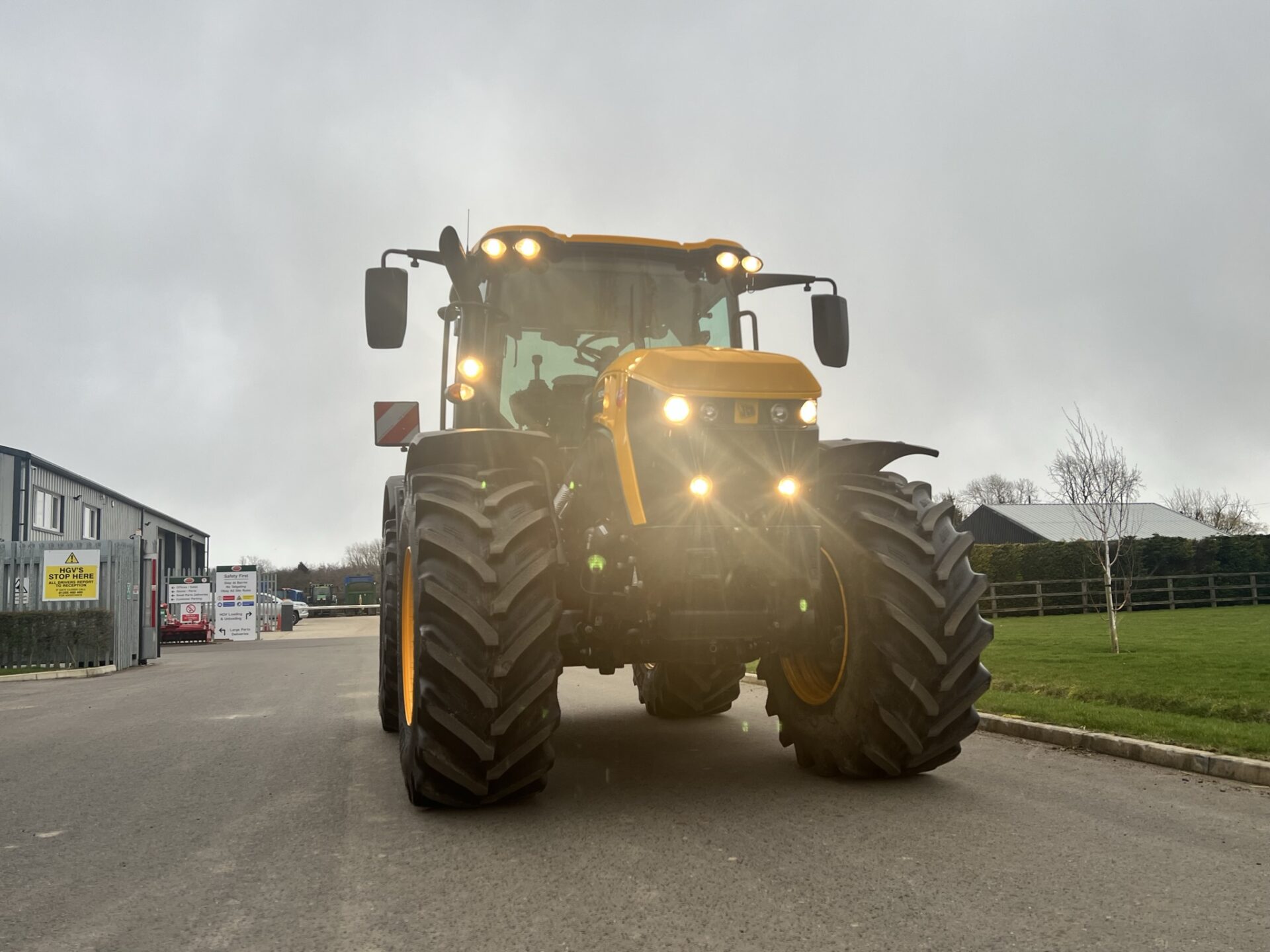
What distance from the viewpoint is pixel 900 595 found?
480cm

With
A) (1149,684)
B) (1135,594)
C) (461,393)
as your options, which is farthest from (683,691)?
(1135,594)

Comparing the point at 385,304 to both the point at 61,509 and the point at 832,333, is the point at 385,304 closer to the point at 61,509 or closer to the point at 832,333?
the point at 832,333

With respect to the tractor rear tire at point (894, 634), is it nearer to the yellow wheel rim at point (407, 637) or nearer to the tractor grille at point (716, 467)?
the tractor grille at point (716, 467)

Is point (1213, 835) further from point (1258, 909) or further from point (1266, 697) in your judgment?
point (1266, 697)

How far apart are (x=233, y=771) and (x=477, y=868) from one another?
10.3 ft

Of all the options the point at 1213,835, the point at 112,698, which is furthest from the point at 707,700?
the point at 112,698

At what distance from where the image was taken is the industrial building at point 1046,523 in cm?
4116

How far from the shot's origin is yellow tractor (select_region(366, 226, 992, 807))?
14.6 feet

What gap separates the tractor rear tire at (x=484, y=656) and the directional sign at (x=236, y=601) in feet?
96.2

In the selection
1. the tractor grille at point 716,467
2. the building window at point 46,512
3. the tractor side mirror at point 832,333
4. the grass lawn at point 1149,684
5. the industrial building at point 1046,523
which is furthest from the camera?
the industrial building at point 1046,523

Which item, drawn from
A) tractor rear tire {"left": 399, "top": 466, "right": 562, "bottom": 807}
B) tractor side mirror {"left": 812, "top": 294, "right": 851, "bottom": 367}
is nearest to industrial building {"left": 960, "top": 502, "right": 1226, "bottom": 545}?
tractor side mirror {"left": 812, "top": 294, "right": 851, "bottom": 367}

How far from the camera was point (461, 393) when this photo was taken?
5.95m

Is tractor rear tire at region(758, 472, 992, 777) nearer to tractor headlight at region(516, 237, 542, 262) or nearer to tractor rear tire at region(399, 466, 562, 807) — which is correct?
tractor rear tire at region(399, 466, 562, 807)

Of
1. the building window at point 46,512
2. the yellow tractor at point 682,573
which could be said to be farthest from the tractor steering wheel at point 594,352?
the building window at point 46,512
